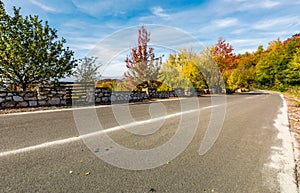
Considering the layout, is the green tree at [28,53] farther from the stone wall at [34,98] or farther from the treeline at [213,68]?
the treeline at [213,68]

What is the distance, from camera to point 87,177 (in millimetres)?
2285

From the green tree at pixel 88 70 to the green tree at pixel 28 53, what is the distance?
1.68 meters

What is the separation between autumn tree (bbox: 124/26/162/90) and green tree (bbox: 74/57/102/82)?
4.00 metres

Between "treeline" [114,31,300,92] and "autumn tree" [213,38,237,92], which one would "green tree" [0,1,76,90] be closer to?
"treeline" [114,31,300,92]

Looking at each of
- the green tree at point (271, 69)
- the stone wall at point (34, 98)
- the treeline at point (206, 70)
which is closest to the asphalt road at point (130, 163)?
the stone wall at point (34, 98)

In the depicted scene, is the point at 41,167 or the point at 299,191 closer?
the point at 299,191

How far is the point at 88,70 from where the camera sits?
1275 cm

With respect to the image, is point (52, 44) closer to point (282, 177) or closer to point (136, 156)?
point (136, 156)

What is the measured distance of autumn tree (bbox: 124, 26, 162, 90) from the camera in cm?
1644

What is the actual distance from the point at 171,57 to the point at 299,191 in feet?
104

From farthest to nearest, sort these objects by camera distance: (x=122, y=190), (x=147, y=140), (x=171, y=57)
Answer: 1. (x=171, y=57)
2. (x=147, y=140)
3. (x=122, y=190)

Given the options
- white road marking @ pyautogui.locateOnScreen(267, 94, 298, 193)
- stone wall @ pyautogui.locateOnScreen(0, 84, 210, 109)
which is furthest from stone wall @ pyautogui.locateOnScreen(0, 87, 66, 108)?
white road marking @ pyautogui.locateOnScreen(267, 94, 298, 193)

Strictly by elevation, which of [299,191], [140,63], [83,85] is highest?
[140,63]

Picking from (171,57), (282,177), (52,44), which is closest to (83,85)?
(52,44)
